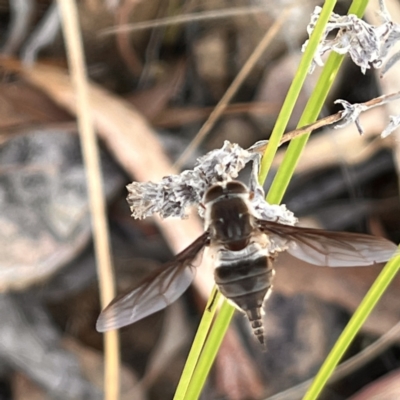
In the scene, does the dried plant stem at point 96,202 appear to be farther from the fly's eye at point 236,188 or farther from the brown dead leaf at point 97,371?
the fly's eye at point 236,188

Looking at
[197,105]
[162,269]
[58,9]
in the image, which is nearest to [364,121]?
[197,105]

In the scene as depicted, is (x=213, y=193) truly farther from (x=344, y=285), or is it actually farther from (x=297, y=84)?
(x=344, y=285)

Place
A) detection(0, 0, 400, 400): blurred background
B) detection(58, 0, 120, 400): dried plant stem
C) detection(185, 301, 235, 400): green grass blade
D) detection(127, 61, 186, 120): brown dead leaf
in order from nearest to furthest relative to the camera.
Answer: detection(185, 301, 235, 400): green grass blade, detection(58, 0, 120, 400): dried plant stem, detection(0, 0, 400, 400): blurred background, detection(127, 61, 186, 120): brown dead leaf

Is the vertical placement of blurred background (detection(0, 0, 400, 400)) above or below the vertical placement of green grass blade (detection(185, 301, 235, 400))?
above

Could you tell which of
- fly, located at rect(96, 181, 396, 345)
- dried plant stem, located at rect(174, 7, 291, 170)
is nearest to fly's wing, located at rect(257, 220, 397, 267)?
fly, located at rect(96, 181, 396, 345)

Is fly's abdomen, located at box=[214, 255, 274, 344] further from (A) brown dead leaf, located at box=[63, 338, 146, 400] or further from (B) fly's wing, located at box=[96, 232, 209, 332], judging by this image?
(A) brown dead leaf, located at box=[63, 338, 146, 400]

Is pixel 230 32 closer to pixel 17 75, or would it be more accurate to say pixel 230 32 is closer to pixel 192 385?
pixel 17 75

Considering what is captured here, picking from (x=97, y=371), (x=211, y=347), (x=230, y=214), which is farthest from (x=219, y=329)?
(x=97, y=371)
